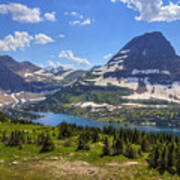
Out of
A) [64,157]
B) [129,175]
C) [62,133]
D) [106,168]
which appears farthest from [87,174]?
[62,133]

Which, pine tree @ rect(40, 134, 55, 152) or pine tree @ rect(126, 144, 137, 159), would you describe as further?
pine tree @ rect(40, 134, 55, 152)

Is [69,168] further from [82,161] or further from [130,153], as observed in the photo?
[130,153]

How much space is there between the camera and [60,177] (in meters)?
44.7

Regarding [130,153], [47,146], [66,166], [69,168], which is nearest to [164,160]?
[130,153]

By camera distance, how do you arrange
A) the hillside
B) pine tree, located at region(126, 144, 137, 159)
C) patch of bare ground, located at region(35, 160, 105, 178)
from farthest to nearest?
pine tree, located at region(126, 144, 137, 159), patch of bare ground, located at region(35, 160, 105, 178), the hillside

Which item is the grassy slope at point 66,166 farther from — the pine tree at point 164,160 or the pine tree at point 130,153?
the pine tree at point 164,160

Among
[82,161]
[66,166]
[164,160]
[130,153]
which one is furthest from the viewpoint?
[130,153]

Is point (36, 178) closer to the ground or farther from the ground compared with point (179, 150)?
closer to the ground

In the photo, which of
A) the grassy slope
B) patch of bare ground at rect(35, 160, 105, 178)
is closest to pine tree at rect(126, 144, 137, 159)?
the grassy slope

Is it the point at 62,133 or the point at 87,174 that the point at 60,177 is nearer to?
the point at 87,174

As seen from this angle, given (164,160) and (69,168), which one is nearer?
(164,160)

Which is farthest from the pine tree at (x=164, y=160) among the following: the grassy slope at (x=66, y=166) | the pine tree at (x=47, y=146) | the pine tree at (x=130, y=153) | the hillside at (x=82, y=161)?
the pine tree at (x=47, y=146)

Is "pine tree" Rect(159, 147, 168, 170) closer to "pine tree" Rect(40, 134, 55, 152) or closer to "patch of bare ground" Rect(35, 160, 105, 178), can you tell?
"patch of bare ground" Rect(35, 160, 105, 178)

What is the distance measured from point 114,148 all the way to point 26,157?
25.5 m
